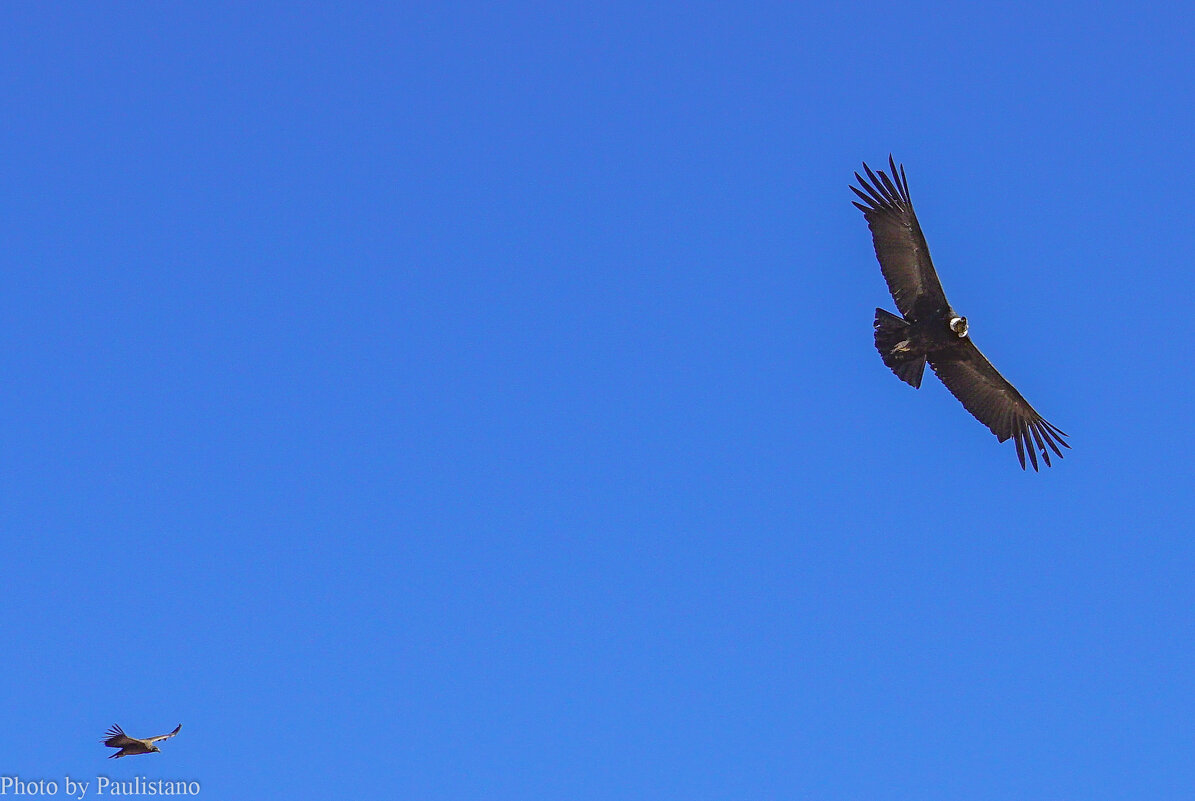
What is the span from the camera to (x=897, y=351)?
2736 cm

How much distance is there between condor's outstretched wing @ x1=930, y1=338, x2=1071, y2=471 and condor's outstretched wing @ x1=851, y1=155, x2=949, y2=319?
2168mm

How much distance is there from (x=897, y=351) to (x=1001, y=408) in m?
3.08

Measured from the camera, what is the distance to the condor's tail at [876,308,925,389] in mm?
27125

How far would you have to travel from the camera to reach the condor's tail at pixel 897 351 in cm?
2712

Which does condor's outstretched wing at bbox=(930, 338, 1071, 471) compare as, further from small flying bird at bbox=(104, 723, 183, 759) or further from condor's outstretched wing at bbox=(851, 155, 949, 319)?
small flying bird at bbox=(104, 723, 183, 759)

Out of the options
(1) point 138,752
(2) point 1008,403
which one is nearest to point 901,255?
(2) point 1008,403

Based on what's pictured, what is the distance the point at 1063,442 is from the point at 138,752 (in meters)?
18.1

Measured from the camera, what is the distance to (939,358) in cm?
2808

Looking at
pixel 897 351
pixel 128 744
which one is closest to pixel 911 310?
pixel 897 351

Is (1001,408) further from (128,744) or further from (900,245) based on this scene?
(128,744)

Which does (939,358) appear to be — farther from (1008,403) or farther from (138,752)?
(138,752)

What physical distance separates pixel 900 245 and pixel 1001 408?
4.39 metres

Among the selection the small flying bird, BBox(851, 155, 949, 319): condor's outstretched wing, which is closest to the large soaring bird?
BBox(851, 155, 949, 319): condor's outstretched wing

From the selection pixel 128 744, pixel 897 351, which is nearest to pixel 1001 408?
pixel 897 351
